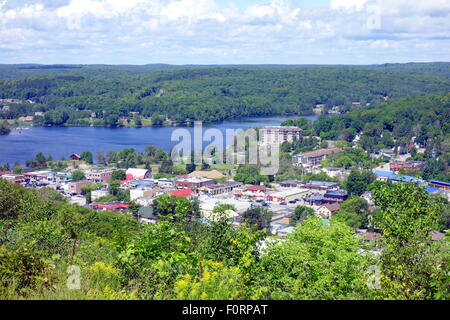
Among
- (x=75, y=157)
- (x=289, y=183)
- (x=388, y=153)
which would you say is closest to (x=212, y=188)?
(x=289, y=183)

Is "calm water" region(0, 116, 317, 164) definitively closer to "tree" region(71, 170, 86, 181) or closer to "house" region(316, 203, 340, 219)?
"tree" region(71, 170, 86, 181)

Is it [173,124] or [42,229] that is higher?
[42,229]

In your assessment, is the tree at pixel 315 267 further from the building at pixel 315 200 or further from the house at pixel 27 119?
the house at pixel 27 119

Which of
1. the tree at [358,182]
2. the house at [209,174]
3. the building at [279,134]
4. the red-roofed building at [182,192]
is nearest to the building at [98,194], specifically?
the red-roofed building at [182,192]

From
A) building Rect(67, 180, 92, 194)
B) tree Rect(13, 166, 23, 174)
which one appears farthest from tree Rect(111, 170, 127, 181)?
tree Rect(13, 166, 23, 174)

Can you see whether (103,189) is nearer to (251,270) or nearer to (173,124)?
(251,270)

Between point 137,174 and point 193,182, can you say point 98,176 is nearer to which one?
point 137,174
